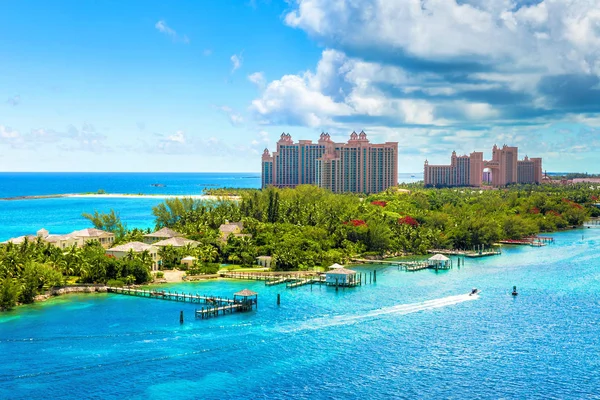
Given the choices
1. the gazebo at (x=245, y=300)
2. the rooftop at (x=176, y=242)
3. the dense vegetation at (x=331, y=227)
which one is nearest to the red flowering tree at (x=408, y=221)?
the dense vegetation at (x=331, y=227)

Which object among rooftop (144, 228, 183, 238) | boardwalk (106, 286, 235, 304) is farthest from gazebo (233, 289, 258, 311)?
rooftop (144, 228, 183, 238)

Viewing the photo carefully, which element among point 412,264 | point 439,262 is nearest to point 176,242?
point 412,264

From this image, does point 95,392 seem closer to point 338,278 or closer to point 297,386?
point 297,386

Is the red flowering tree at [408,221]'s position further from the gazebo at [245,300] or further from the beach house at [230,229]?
the gazebo at [245,300]

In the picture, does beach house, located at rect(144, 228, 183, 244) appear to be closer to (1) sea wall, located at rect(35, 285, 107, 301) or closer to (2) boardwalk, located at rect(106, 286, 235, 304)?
(1) sea wall, located at rect(35, 285, 107, 301)

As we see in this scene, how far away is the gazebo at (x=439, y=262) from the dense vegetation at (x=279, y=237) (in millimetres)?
7756

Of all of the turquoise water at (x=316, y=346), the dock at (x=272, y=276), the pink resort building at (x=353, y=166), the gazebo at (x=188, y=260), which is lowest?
the turquoise water at (x=316, y=346)

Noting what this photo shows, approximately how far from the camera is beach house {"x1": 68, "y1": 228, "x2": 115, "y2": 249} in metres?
72.8

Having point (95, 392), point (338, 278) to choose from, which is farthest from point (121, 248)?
point (95, 392)

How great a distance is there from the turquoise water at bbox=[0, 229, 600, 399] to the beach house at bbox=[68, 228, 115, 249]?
21453 millimetres

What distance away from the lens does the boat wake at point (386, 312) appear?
43438 mm

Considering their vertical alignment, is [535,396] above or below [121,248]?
below

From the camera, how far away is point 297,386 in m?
32.5

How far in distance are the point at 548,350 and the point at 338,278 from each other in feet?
75.6
